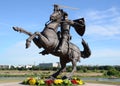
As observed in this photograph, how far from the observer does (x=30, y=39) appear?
14516mm

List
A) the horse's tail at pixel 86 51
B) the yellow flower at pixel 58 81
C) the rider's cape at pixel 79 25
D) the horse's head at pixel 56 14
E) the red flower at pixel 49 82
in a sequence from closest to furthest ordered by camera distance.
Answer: the red flower at pixel 49 82
the yellow flower at pixel 58 81
the horse's head at pixel 56 14
the rider's cape at pixel 79 25
the horse's tail at pixel 86 51

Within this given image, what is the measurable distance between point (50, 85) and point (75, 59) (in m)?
2.29

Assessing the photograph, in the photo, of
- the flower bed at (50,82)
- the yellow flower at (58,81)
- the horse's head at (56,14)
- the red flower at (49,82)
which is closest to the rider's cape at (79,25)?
the horse's head at (56,14)

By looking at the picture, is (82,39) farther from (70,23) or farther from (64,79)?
(64,79)

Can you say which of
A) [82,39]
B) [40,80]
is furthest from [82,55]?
[40,80]

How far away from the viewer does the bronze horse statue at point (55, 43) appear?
14824mm

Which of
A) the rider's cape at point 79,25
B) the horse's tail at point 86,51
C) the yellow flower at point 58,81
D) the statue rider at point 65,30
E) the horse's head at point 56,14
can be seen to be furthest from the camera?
the horse's tail at point 86,51

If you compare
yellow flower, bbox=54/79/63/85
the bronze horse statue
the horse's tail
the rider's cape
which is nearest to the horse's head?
the bronze horse statue

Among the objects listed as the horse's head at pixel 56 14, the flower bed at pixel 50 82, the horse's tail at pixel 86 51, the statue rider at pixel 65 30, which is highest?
the horse's head at pixel 56 14

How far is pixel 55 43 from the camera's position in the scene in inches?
603

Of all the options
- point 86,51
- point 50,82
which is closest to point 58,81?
point 50,82

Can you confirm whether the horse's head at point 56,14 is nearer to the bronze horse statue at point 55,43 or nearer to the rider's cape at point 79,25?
the bronze horse statue at point 55,43

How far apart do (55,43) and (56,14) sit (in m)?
1.54

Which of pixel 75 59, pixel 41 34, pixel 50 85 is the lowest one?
pixel 50 85
